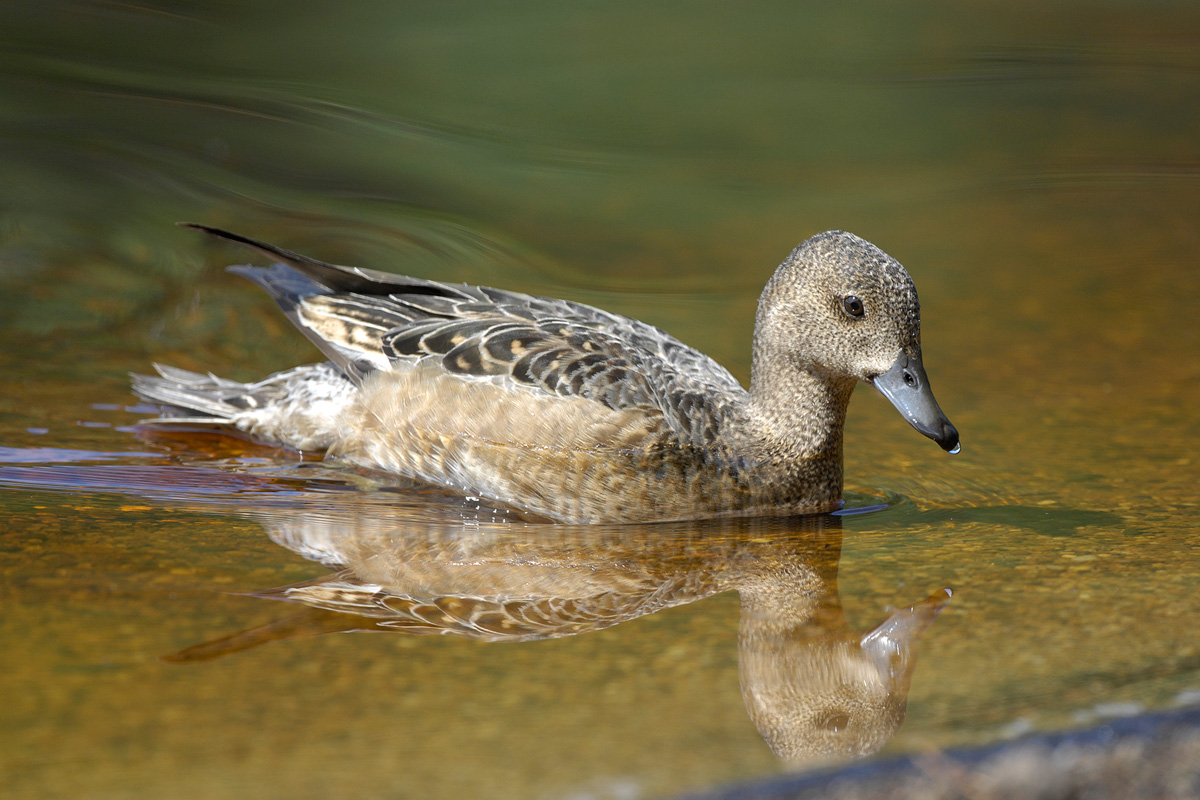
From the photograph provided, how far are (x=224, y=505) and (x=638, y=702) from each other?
201 cm

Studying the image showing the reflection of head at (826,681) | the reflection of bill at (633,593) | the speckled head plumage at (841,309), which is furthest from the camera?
the speckled head plumage at (841,309)

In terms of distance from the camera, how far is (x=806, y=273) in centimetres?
468

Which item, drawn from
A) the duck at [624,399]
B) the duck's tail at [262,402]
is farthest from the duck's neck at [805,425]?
the duck's tail at [262,402]

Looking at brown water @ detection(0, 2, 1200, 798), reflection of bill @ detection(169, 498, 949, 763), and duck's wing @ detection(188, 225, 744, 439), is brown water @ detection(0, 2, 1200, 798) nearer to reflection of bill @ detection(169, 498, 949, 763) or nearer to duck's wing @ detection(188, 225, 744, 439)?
reflection of bill @ detection(169, 498, 949, 763)

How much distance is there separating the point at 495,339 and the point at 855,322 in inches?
52.0

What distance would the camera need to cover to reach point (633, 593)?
3.85 meters

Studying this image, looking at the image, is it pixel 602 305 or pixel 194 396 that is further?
pixel 602 305

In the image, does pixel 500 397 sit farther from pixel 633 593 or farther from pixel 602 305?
pixel 602 305

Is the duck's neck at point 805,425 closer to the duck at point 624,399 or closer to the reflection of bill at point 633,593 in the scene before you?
the duck at point 624,399

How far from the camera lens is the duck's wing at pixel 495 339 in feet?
15.5

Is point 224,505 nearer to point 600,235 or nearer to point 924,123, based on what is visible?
point 600,235

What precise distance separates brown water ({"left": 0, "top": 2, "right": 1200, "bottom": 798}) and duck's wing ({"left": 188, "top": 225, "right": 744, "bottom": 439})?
501mm

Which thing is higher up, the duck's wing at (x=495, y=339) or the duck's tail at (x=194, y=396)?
the duck's wing at (x=495, y=339)

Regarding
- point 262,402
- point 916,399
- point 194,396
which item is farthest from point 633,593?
point 194,396
